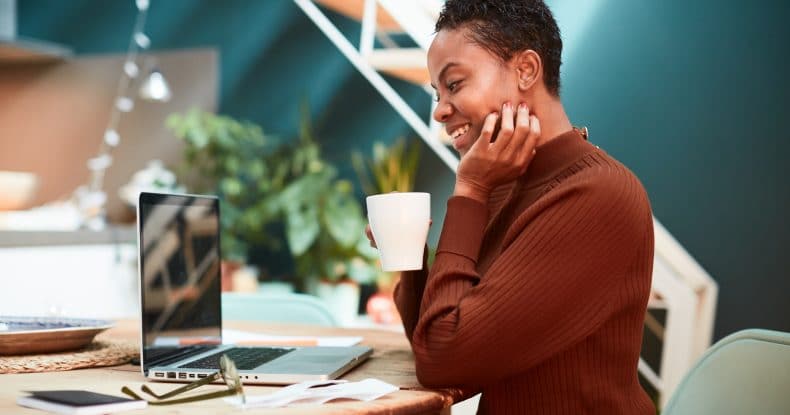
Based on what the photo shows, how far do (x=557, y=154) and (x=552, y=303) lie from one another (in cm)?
31

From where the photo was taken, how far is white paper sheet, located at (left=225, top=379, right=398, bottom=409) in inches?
41.7

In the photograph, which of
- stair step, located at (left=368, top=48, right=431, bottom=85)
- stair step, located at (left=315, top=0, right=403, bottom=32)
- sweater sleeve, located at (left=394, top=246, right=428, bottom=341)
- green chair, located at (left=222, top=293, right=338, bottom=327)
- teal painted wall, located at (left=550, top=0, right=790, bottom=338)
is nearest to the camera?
sweater sleeve, located at (left=394, top=246, right=428, bottom=341)

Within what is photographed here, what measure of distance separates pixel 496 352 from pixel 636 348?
0.27 metres

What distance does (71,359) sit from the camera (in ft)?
4.61

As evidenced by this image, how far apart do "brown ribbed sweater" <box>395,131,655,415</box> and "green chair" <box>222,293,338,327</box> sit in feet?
3.47

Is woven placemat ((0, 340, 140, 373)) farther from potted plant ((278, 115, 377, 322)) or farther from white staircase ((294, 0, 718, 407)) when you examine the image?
potted plant ((278, 115, 377, 322))

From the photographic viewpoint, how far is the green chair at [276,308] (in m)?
2.33

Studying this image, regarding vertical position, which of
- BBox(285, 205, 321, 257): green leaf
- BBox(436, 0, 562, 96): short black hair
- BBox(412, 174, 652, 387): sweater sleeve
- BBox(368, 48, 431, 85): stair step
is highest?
BBox(368, 48, 431, 85): stair step

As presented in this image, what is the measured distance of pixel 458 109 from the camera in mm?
1379

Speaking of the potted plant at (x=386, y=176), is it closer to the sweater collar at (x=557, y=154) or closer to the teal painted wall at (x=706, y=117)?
the teal painted wall at (x=706, y=117)

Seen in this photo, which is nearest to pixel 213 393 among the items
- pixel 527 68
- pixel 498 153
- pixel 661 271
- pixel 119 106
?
pixel 498 153

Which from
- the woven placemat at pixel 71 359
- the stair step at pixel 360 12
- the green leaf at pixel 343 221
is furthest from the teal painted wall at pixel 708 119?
the woven placemat at pixel 71 359

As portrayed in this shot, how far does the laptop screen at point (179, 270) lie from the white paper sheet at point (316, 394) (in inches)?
12.6

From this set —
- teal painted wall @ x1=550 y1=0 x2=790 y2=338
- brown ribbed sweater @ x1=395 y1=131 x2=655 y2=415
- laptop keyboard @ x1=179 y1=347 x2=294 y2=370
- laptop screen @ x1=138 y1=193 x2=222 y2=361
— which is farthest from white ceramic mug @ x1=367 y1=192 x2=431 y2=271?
teal painted wall @ x1=550 y1=0 x2=790 y2=338
